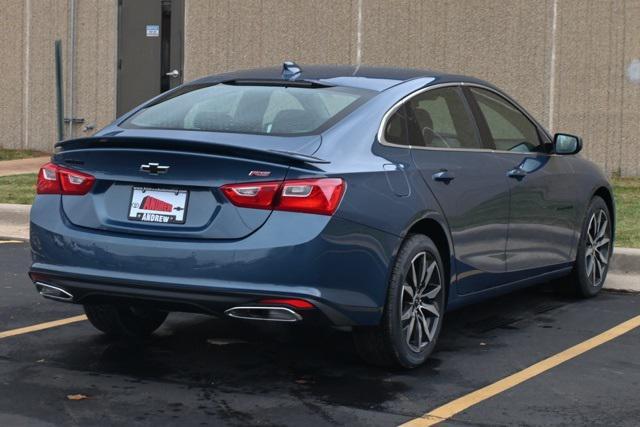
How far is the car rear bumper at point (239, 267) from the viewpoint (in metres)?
5.74

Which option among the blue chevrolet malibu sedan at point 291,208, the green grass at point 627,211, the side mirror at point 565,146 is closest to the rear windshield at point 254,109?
the blue chevrolet malibu sedan at point 291,208

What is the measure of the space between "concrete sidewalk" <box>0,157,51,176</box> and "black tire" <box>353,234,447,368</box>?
10.6 meters

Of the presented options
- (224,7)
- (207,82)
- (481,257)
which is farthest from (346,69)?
(224,7)

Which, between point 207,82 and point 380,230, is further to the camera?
point 207,82

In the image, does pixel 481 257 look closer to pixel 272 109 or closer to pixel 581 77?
pixel 272 109

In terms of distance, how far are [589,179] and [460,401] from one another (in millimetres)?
3148

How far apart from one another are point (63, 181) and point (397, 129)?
1.68 metres

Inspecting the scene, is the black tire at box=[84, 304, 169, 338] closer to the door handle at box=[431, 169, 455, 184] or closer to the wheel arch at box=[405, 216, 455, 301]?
the wheel arch at box=[405, 216, 455, 301]

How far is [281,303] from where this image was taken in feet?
18.9

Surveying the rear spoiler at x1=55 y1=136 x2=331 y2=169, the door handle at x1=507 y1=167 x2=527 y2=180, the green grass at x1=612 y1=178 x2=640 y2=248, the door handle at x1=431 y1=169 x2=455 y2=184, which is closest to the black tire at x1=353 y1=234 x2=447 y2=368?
the door handle at x1=431 y1=169 x2=455 y2=184

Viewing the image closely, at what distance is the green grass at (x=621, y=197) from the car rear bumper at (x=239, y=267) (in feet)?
15.7

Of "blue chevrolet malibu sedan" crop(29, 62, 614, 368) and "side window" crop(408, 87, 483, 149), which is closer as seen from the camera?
"blue chevrolet malibu sedan" crop(29, 62, 614, 368)

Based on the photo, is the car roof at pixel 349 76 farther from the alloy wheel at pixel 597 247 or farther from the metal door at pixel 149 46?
the metal door at pixel 149 46

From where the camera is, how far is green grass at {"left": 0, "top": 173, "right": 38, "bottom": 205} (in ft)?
42.9
